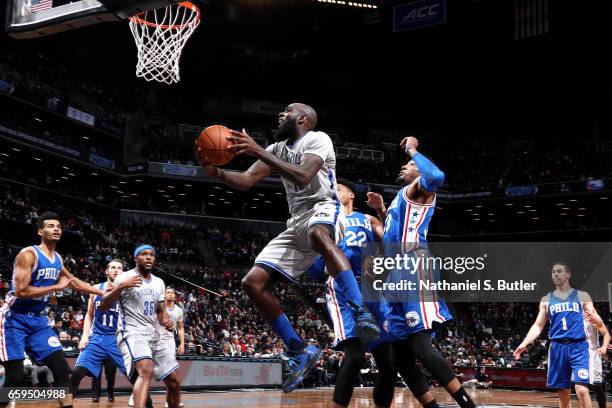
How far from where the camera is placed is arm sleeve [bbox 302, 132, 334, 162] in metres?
4.89

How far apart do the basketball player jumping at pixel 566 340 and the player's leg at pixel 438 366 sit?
6.61 ft

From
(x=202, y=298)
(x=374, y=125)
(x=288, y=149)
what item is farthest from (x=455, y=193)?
(x=288, y=149)

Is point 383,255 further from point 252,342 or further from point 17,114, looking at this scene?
point 17,114

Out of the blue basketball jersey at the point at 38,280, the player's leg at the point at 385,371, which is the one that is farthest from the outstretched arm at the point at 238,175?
the blue basketball jersey at the point at 38,280

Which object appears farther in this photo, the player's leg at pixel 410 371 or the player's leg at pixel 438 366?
the player's leg at pixel 410 371

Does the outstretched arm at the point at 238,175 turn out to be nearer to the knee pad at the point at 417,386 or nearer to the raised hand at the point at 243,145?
the raised hand at the point at 243,145

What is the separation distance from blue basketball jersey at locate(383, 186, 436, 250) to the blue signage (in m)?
22.7

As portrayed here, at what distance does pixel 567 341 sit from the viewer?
733 cm

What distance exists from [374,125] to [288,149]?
3739 cm

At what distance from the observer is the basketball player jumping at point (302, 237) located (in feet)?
15.9

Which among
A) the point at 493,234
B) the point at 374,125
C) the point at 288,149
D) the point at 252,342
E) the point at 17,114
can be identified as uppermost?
the point at 374,125

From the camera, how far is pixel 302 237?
5074 millimetres

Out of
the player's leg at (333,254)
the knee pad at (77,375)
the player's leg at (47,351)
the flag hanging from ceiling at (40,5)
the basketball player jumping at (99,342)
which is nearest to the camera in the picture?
the player's leg at (333,254)

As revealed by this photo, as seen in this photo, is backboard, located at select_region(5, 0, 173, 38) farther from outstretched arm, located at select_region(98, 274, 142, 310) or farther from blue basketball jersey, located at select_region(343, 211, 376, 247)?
blue basketball jersey, located at select_region(343, 211, 376, 247)
